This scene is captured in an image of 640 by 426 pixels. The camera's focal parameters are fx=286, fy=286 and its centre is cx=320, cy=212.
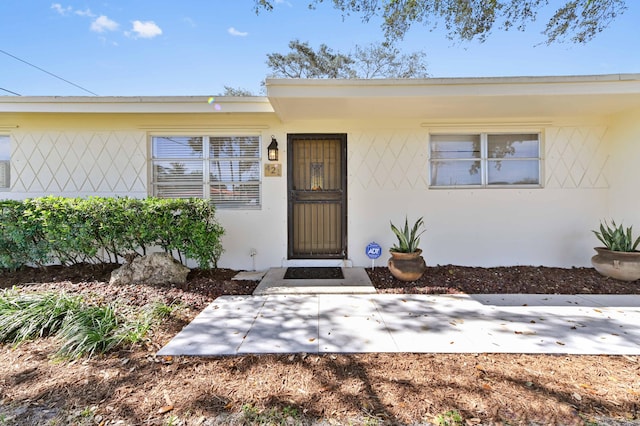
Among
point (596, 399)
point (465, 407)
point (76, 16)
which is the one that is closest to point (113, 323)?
point (465, 407)

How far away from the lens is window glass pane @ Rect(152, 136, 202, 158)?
5.10m

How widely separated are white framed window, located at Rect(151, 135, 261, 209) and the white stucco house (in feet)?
0.06

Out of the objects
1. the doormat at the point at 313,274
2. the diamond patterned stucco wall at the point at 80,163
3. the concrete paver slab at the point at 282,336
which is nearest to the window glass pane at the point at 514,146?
the doormat at the point at 313,274

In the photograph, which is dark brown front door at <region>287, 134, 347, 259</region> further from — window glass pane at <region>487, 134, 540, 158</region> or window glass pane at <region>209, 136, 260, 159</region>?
window glass pane at <region>487, 134, 540, 158</region>

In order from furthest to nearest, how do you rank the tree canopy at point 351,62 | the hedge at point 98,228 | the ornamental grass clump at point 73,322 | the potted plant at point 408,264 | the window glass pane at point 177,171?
the tree canopy at point 351,62 < the window glass pane at point 177,171 < the potted plant at point 408,264 < the hedge at point 98,228 < the ornamental grass clump at point 73,322

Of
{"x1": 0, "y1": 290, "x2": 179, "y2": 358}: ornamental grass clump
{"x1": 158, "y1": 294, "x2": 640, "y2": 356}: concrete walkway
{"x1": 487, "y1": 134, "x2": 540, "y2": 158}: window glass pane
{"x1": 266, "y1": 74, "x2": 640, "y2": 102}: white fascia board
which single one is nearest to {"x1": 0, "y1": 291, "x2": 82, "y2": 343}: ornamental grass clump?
{"x1": 0, "y1": 290, "x2": 179, "y2": 358}: ornamental grass clump

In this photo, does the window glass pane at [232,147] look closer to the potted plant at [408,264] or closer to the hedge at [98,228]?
the hedge at [98,228]

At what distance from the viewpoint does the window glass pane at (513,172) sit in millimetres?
5055

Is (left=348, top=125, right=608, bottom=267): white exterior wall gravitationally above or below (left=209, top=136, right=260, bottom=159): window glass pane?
below

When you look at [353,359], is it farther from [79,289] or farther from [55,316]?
[79,289]

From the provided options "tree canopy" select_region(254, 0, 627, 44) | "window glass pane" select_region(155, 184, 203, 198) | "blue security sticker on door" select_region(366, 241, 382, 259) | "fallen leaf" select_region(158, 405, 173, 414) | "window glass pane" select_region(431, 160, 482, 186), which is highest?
"tree canopy" select_region(254, 0, 627, 44)

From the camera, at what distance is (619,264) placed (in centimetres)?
408

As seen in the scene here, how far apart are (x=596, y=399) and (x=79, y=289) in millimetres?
5351

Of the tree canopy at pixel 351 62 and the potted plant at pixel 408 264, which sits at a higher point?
the tree canopy at pixel 351 62
